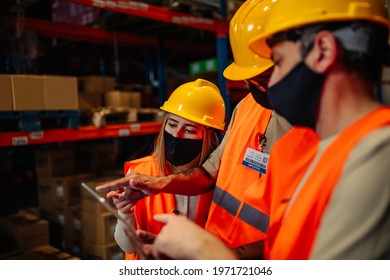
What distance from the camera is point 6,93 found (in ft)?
8.13

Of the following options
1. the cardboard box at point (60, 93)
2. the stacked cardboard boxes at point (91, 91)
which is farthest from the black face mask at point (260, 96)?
the stacked cardboard boxes at point (91, 91)

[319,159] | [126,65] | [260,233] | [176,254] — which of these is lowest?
[260,233]

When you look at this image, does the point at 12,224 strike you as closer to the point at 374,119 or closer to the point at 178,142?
the point at 178,142

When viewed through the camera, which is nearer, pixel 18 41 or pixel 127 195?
pixel 127 195

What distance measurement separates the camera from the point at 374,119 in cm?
78

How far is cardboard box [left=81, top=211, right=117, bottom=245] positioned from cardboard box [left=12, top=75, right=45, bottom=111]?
115cm

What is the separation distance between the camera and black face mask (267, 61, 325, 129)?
2.81ft

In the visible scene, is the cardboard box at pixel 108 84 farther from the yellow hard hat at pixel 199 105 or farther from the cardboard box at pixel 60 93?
the yellow hard hat at pixel 199 105

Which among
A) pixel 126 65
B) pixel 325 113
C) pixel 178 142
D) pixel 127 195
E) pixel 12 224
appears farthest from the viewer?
pixel 126 65

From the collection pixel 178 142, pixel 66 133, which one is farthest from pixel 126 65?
pixel 178 142

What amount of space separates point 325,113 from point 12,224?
3.35 metres

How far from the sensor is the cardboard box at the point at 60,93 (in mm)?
2697

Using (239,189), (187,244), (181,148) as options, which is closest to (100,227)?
(181,148)

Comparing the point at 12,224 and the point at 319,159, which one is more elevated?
the point at 319,159
